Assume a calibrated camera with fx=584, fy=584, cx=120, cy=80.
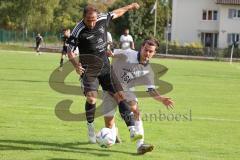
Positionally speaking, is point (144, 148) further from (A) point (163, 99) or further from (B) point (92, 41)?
(B) point (92, 41)

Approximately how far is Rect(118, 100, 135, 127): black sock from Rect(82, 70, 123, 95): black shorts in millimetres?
292

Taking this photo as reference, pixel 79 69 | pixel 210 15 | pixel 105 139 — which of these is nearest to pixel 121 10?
pixel 79 69

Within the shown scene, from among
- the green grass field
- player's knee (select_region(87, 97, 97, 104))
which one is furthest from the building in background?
player's knee (select_region(87, 97, 97, 104))

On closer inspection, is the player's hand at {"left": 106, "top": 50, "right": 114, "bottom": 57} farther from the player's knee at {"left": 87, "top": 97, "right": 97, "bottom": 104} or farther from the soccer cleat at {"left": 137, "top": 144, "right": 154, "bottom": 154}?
the soccer cleat at {"left": 137, "top": 144, "right": 154, "bottom": 154}

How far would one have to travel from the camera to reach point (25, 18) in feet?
275

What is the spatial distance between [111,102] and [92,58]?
862 mm

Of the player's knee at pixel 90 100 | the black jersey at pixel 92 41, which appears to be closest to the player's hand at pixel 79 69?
the black jersey at pixel 92 41

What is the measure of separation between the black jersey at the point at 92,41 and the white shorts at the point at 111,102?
562 millimetres

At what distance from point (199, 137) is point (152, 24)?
256 ft

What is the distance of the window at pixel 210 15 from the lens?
83.7 metres

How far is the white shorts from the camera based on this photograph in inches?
383

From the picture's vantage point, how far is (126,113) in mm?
9211

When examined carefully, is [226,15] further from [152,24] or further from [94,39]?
[94,39]

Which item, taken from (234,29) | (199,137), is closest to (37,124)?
(199,137)
